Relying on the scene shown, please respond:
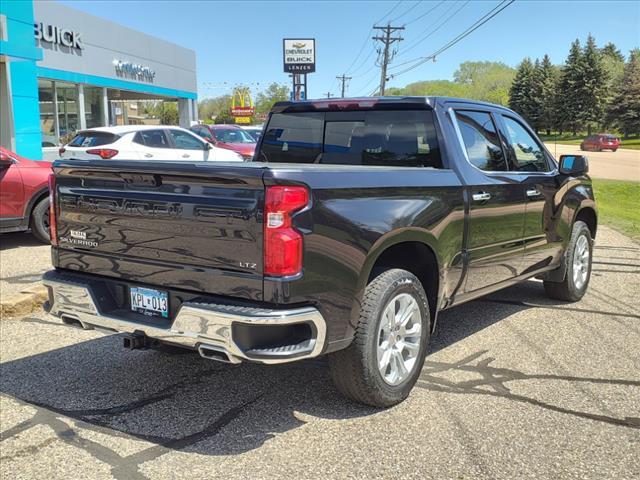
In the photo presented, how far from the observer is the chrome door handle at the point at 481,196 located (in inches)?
182

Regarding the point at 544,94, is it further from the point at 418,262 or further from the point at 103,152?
the point at 418,262

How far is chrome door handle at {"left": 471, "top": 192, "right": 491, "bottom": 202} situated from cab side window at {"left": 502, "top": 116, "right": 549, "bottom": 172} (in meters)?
0.80

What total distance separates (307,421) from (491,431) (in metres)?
1.08

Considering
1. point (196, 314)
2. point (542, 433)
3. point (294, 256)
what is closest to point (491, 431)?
point (542, 433)

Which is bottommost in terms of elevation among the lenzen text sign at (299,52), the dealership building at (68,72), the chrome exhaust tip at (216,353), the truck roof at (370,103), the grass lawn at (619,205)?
the grass lawn at (619,205)

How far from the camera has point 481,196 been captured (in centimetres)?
469

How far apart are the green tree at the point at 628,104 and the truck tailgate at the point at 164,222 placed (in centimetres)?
8046

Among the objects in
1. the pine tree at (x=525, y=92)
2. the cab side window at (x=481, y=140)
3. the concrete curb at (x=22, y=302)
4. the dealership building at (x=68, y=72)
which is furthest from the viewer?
the pine tree at (x=525, y=92)

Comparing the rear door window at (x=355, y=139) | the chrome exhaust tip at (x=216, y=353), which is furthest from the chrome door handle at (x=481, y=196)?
the chrome exhaust tip at (x=216, y=353)

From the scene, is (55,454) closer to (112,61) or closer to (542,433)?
(542,433)

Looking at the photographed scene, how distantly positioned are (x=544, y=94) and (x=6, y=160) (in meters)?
88.5

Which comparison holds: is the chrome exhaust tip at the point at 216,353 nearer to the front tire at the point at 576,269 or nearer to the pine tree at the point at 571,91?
the front tire at the point at 576,269

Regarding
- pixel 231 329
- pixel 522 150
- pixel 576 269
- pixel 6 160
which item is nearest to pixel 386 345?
pixel 231 329

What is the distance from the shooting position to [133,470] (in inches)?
A: 126
